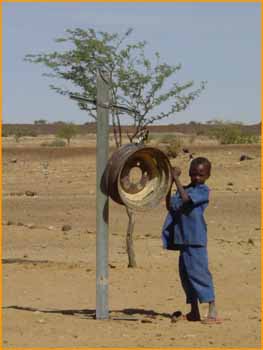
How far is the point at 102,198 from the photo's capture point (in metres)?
9.56

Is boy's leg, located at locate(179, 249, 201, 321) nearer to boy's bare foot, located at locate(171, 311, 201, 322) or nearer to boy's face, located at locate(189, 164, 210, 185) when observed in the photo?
boy's bare foot, located at locate(171, 311, 201, 322)

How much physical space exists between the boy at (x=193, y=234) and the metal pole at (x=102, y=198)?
22.1 inches

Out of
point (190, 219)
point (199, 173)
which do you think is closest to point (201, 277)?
point (190, 219)

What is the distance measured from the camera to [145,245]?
17375 millimetres

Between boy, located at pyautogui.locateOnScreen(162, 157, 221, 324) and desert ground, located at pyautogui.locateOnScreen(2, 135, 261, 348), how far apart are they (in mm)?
274

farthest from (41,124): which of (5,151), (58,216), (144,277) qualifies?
(144,277)

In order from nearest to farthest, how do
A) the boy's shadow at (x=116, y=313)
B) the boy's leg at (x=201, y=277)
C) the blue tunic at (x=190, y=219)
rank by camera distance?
the blue tunic at (x=190, y=219) → the boy's leg at (x=201, y=277) → the boy's shadow at (x=116, y=313)

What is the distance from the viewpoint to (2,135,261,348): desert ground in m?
9.00

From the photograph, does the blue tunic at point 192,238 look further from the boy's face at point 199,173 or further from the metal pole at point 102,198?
the metal pole at point 102,198

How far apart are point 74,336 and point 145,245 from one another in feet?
28.0

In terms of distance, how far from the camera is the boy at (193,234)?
955 cm

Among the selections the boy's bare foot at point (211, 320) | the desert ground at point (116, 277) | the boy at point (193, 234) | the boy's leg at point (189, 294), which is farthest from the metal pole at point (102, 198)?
the boy's bare foot at point (211, 320)

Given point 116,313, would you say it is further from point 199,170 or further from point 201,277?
point 199,170

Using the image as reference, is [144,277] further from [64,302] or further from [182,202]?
[182,202]
